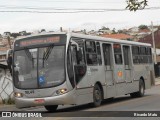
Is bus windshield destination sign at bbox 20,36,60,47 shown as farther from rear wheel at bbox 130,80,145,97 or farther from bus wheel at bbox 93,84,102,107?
rear wheel at bbox 130,80,145,97

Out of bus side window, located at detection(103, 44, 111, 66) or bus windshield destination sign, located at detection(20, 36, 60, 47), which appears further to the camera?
bus side window, located at detection(103, 44, 111, 66)

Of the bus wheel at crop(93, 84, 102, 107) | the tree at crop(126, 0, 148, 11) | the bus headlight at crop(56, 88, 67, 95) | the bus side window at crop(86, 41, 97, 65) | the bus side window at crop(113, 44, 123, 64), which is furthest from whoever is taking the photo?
the bus side window at crop(113, 44, 123, 64)

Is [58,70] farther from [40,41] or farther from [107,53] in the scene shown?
[107,53]

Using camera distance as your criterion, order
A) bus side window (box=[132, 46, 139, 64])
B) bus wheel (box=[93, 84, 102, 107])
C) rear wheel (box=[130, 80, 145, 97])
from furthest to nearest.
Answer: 1. rear wheel (box=[130, 80, 145, 97])
2. bus side window (box=[132, 46, 139, 64])
3. bus wheel (box=[93, 84, 102, 107])

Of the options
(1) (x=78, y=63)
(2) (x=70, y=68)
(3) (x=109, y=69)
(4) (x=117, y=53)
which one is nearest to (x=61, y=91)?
(2) (x=70, y=68)

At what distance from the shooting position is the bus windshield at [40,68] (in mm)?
17703

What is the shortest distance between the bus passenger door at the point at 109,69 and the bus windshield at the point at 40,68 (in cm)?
383

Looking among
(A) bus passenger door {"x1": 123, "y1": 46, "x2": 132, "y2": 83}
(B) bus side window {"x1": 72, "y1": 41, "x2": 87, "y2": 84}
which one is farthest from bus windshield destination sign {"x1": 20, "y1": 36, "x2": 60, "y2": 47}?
(A) bus passenger door {"x1": 123, "y1": 46, "x2": 132, "y2": 83}

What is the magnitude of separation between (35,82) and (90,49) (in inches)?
120

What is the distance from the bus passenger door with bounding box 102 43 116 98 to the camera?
21.3 m

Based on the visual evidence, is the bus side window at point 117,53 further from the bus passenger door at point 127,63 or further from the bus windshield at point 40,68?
the bus windshield at point 40,68

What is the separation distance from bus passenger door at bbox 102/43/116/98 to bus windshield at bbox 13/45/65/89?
3.83 m

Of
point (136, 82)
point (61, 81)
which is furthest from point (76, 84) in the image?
point (136, 82)

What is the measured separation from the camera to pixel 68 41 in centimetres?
1805
